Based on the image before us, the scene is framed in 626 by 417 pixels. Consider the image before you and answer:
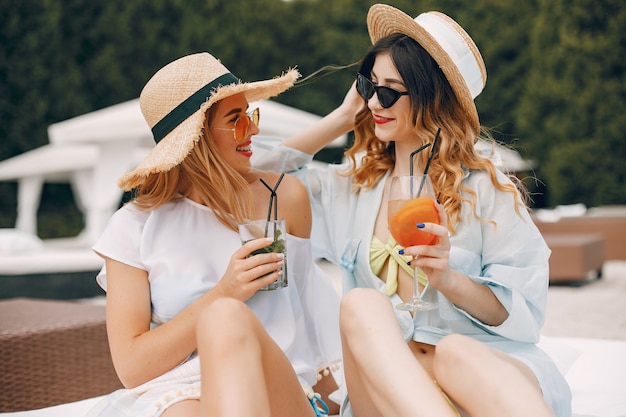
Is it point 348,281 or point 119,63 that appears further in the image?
point 119,63

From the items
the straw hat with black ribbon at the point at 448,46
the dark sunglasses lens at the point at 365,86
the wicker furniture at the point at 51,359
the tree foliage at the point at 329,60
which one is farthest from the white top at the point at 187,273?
the tree foliage at the point at 329,60

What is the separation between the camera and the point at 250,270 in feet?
7.19

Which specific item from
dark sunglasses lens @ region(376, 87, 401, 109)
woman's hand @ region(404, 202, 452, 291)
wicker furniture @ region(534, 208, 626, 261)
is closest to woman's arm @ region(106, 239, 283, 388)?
woman's hand @ region(404, 202, 452, 291)

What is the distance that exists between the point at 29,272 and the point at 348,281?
254 inches

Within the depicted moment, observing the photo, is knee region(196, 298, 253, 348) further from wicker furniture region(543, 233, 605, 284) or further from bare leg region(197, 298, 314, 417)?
wicker furniture region(543, 233, 605, 284)

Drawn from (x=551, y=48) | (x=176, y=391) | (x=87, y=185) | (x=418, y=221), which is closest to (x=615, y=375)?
(x=418, y=221)

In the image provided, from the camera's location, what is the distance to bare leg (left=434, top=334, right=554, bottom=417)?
6.05 ft

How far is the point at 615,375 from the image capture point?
3385mm

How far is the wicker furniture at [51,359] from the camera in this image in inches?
148

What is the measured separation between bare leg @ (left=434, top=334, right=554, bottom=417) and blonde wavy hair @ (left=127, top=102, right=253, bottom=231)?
0.88 m

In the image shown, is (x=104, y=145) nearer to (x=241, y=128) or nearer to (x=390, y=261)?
(x=241, y=128)

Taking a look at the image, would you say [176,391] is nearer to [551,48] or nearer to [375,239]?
[375,239]

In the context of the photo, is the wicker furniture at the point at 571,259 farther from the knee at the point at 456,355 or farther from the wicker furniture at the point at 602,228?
the knee at the point at 456,355

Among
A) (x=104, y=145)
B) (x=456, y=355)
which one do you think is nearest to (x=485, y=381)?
(x=456, y=355)
